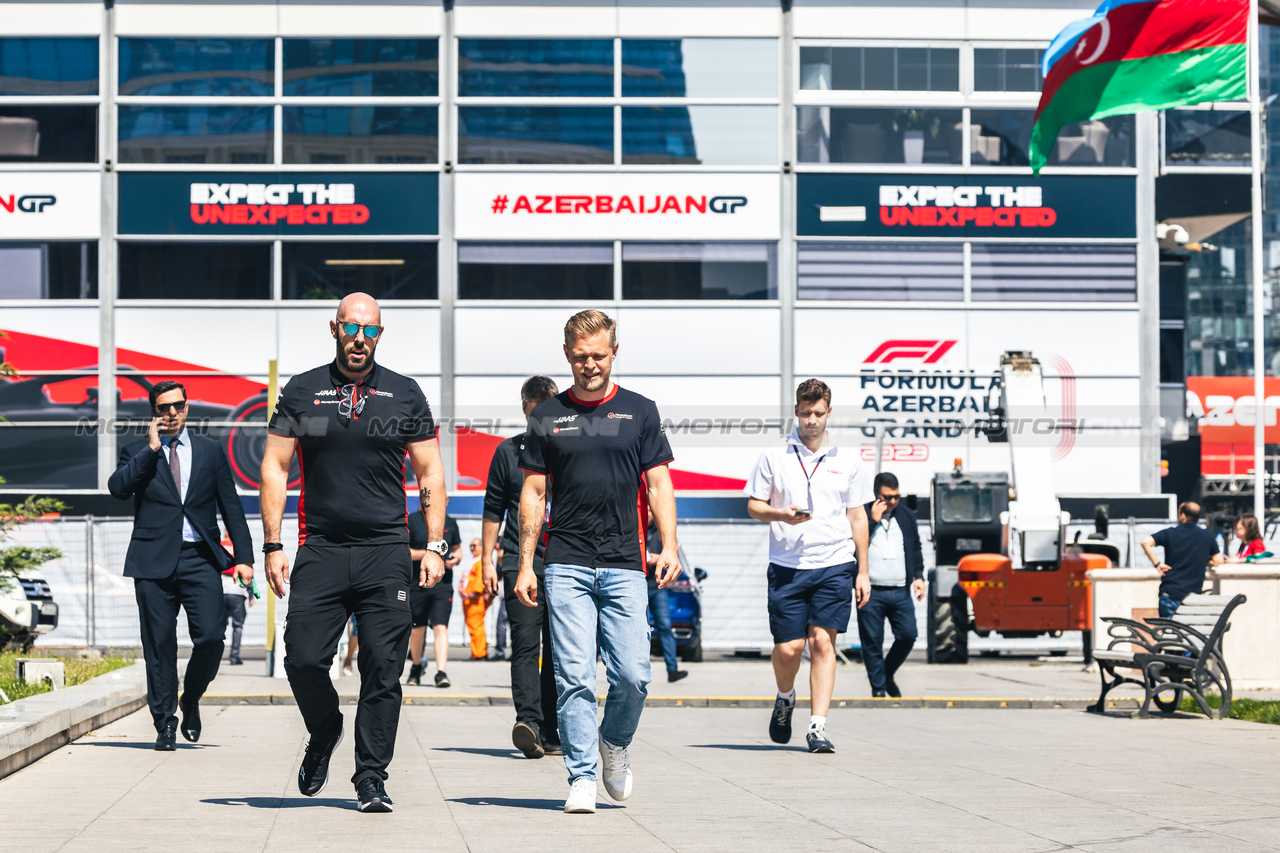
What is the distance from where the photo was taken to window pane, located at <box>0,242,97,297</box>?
26.0 meters

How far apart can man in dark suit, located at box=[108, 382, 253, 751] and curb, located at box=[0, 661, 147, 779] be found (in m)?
0.50

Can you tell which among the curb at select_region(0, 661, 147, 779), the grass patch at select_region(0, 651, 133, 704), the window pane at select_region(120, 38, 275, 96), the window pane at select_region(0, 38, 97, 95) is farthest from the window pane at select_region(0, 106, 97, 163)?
the curb at select_region(0, 661, 147, 779)

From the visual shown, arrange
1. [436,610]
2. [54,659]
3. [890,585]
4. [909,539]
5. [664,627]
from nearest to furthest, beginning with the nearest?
[54,659] → [890,585] → [909,539] → [436,610] → [664,627]

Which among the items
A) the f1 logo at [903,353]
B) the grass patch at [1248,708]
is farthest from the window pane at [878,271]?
the grass patch at [1248,708]

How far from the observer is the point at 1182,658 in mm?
11797

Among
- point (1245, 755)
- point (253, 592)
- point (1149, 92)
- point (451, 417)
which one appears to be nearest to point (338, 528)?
point (253, 592)

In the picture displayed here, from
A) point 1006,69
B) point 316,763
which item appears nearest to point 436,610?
point 316,763

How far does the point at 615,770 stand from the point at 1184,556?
33.8 feet

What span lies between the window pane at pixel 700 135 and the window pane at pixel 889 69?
108 cm

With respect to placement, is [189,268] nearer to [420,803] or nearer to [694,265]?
[694,265]

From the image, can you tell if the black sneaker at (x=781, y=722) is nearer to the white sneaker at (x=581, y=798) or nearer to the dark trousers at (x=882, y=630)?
the white sneaker at (x=581, y=798)

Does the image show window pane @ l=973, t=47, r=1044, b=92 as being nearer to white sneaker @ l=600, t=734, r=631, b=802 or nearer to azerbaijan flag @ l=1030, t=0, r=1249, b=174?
azerbaijan flag @ l=1030, t=0, r=1249, b=174

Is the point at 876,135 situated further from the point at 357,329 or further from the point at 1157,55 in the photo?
the point at 357,329

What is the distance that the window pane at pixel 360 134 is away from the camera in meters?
26.4
